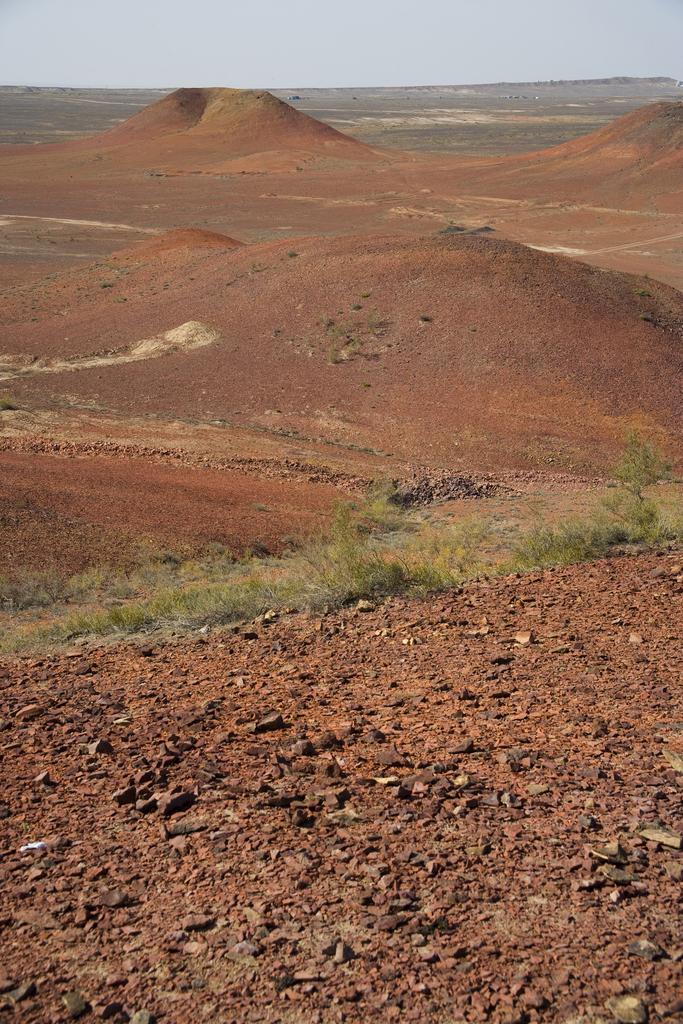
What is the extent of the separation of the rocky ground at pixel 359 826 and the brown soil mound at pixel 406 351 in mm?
12231

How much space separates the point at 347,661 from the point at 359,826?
2364 millimetres

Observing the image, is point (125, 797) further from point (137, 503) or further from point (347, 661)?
point (137, 503)

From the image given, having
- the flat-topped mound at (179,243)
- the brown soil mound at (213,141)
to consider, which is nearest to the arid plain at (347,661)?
the flat-topped mound at (179,243)

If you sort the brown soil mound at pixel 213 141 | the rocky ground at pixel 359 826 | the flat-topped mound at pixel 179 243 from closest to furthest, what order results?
the rocky ground at pixel 359 826, the flat-topped mound at pixel 179 243, the brown soil mound at pixel 213 141

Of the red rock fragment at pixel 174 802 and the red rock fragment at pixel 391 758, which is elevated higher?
the red rock fragment at pixel 391 758

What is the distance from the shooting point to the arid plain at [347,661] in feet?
12.0

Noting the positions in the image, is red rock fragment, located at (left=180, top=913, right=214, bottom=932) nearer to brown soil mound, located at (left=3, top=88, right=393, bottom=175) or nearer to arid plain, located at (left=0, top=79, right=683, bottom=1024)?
arid plain, located at (left=0, top=79, right=683, bottom=1024)

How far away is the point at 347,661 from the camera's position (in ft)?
22.5

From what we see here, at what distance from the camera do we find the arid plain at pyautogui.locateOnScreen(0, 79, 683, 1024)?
364 centimetres

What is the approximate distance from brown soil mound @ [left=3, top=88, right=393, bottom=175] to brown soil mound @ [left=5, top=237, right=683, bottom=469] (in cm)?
5399

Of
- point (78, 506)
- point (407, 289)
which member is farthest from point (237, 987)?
point (407, 289)

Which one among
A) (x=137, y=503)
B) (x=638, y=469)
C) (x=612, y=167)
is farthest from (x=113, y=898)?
(x=612, y=167)

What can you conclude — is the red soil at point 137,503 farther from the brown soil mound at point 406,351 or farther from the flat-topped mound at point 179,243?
the flat-topped mound at point 179,243

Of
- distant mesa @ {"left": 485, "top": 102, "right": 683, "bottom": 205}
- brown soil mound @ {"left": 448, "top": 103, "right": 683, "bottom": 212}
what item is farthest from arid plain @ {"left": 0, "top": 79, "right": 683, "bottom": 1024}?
brown soil mound @ {"left": 448, "top": 103, "right": 683, "bottom": 212}
